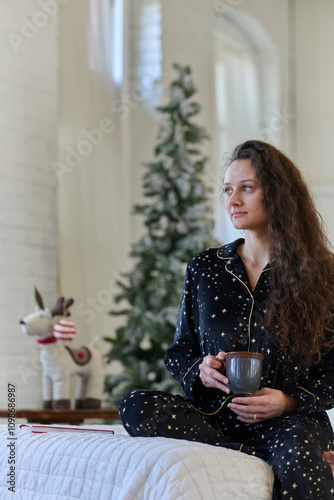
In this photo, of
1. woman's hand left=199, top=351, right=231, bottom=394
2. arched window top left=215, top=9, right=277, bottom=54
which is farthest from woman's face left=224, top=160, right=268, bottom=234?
arched window top left=215, top=9, right=277, bottom=54

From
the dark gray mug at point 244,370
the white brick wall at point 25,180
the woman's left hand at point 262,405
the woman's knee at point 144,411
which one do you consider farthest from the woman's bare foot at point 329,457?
the white brick wall at point 25,180

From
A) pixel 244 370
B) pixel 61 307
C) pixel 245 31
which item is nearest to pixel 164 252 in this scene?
pixel 61 307

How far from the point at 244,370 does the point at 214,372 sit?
14 cm

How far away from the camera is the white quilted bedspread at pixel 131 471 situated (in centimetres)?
151

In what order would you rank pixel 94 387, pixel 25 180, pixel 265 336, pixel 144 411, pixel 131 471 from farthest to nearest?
pixel 25 180 → pixel 94 387 → pixel 265 336 → pixel 144 411 → pixel 131 471

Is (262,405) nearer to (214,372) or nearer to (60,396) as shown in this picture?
(214,372)

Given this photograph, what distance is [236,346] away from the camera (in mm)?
1985

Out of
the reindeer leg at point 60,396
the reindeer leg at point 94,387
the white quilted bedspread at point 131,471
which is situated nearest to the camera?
the white quilted bedspread at point 131,471

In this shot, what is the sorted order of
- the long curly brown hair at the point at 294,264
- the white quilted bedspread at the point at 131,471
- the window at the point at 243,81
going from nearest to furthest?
1. the white quilted bedspread at the point at 131,471
2. the long curly brown hair at the point at 294,264
3. the window at the point at 243,81

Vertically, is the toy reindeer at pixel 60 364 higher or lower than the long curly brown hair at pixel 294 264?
lower

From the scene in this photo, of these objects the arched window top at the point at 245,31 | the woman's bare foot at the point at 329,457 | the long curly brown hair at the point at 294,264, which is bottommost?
the woman's bare foot at the point at 329,457

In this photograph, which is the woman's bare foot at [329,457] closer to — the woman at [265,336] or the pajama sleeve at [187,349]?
the woman at [265,336]

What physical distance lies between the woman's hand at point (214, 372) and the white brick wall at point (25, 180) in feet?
8.77

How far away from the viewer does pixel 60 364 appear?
3.54 meters
